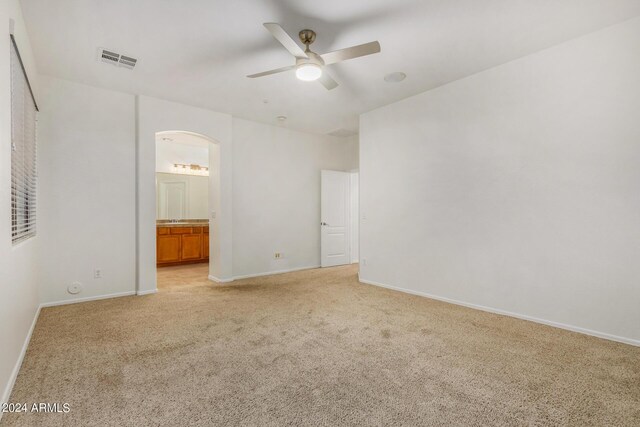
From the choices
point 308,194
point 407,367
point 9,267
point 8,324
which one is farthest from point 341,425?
point 308,194

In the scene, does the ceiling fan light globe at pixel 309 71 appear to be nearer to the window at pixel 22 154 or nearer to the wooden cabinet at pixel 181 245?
the window at pixel 22 154

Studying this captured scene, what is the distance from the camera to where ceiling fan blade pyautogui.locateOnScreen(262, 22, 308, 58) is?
225cm

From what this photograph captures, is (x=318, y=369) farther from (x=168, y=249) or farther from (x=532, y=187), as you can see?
(x=168, y=249)

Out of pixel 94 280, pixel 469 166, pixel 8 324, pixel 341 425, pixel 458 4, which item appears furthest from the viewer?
pixel 94 280

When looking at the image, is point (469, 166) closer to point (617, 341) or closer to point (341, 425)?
point (617, 341)

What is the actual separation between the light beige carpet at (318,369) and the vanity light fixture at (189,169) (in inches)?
181

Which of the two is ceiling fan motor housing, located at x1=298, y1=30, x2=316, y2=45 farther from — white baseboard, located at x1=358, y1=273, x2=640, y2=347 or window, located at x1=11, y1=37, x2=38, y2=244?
white baseboard, located at x1=358, y1=273, x2=640, y2=347

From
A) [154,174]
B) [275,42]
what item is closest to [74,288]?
[154,174]

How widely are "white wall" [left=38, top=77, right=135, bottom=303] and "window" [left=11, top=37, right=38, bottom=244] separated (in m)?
0.31

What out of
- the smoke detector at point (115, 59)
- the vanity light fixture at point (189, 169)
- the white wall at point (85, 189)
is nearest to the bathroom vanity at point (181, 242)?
the vanity light fixture at point (189, 169)

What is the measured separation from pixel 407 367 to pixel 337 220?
14.8ft

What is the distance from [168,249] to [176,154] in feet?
7.98

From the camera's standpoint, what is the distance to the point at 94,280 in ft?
13.1

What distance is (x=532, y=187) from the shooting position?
10.5 feet
